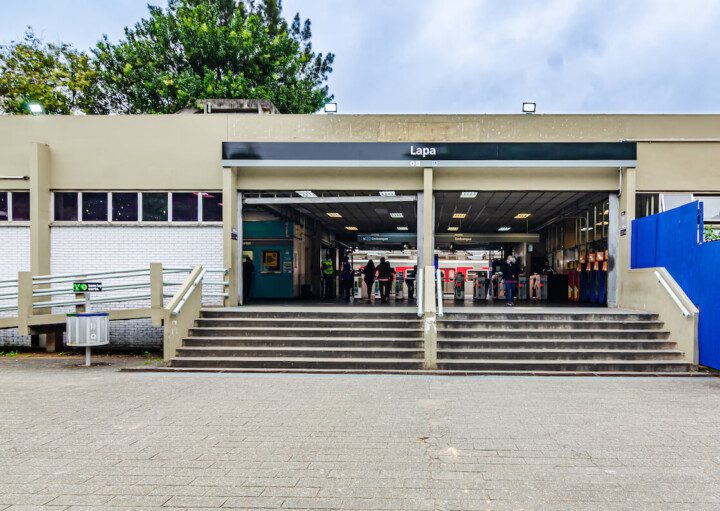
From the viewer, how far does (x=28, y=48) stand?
25.0 m

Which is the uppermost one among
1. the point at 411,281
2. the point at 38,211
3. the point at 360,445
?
the point at 38,211

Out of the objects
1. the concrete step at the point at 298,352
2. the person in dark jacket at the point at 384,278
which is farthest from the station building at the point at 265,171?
the person in dark jacket at the point at 384,278

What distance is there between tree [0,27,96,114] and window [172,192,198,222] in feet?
49.9

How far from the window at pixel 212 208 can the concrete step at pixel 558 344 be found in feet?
20.6

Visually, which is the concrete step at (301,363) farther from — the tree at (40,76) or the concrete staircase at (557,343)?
the tree at (40,76)

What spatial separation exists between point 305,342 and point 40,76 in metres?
21.9

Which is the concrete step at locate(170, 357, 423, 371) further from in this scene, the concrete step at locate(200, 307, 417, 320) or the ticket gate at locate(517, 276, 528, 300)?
the ticket gate at locate(517, 276, 528, 300)

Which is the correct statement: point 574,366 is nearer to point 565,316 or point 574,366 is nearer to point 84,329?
point 565,316

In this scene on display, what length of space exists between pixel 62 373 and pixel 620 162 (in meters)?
12.2

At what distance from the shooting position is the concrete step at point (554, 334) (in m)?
→ 10.5

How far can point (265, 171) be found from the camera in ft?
44.7

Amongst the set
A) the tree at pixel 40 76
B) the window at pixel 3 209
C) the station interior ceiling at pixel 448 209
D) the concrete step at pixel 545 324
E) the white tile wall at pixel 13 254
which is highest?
the tree at pixel 40 76

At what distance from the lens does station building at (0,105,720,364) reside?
1310cm

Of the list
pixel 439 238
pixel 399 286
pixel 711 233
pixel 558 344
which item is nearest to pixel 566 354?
pixel 558 344
